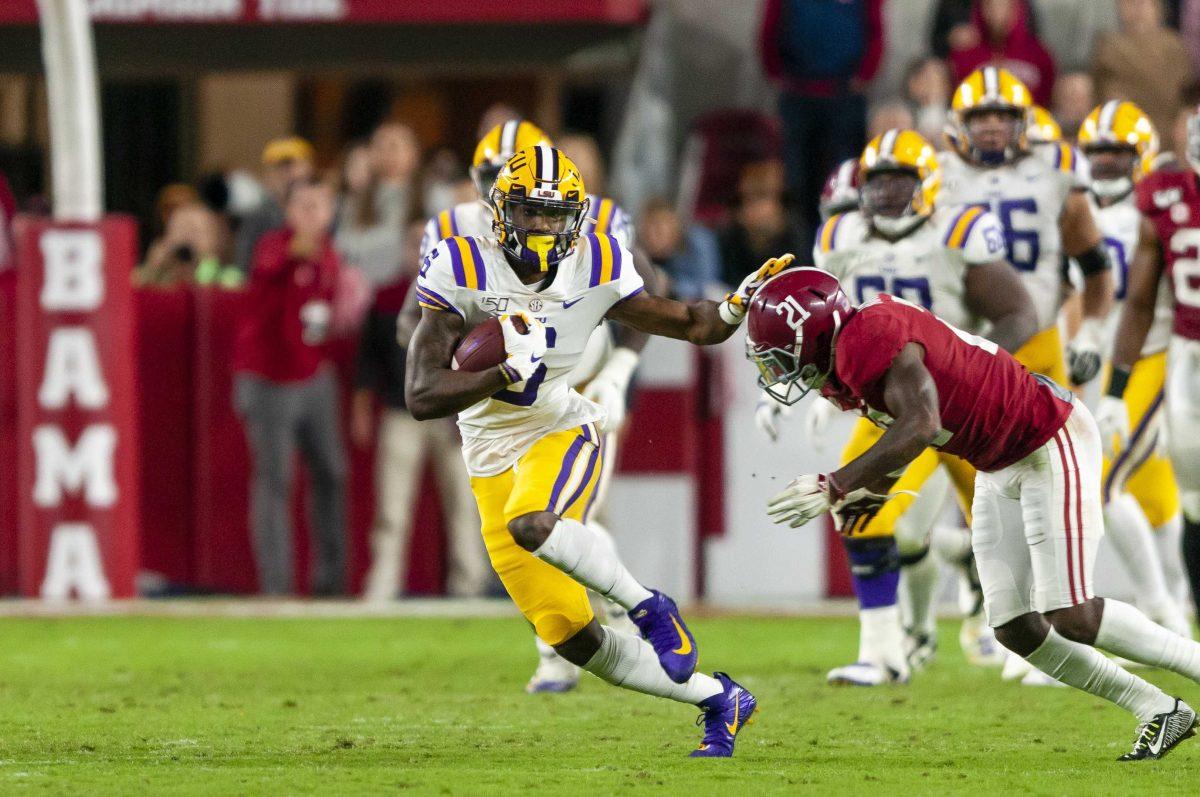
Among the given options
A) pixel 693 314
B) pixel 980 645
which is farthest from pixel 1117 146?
pixel 693 314

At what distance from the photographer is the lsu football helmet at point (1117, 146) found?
8.84 m

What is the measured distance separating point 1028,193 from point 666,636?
10.4 feet

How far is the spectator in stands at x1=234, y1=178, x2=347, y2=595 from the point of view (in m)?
10.4

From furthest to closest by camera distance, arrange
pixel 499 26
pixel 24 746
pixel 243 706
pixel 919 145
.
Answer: pixel 499 26
pixel 919 145
pixel 243 706
pixel 24 746

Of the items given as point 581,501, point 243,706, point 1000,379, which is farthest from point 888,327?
point 243,706

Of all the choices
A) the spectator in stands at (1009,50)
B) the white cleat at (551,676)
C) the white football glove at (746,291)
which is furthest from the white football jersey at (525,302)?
the spectator in stands at (1009,50)

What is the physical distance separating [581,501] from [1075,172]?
2993 mm

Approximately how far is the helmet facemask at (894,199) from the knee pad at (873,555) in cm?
107

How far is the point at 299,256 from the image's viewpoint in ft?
34.4

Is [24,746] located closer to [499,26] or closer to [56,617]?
[56,617]

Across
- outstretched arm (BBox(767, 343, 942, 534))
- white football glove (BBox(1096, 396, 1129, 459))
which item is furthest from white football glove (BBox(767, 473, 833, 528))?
white football glove (BBox(1096, 396, 1129, 459))

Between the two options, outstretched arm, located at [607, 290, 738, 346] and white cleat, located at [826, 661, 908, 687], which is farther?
white cleat, located at [826, 661, 908, 687]

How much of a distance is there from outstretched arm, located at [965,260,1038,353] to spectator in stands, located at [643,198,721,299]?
3.11 metres

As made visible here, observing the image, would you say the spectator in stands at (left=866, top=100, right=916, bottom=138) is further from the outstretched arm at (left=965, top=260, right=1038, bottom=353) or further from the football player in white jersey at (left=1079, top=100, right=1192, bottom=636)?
the outstretched arm at (left=965, top=260, right=1038, bottom=353)
